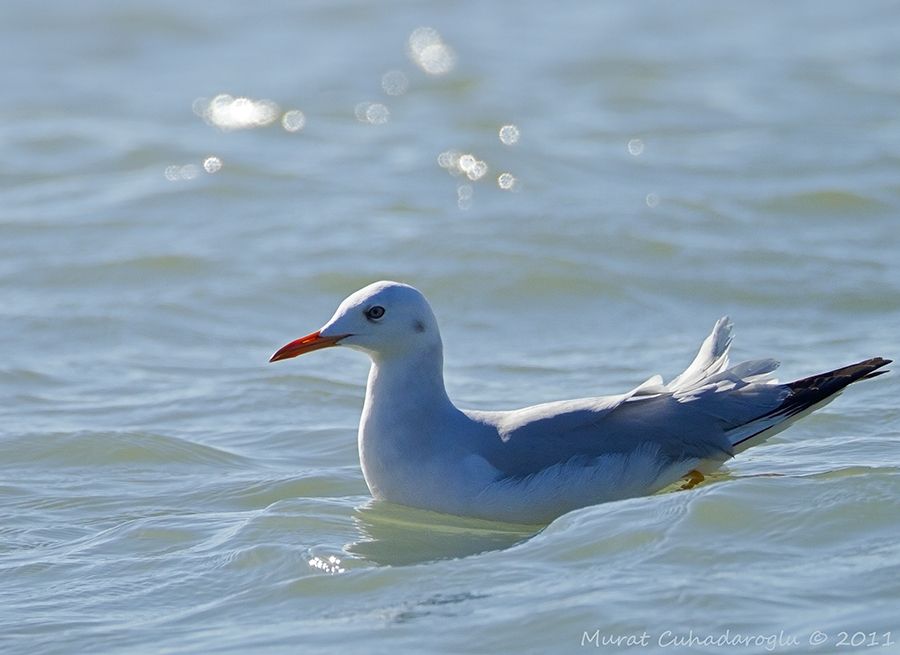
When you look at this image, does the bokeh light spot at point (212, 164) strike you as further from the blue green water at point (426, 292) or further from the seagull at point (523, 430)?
the seagull at point (523, 430)

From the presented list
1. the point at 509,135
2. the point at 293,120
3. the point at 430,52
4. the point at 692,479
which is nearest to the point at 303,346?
the point at 692,479

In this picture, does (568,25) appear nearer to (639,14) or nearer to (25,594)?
(639,14)

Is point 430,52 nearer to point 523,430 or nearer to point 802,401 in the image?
point 802,401

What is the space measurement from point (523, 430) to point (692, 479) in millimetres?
782

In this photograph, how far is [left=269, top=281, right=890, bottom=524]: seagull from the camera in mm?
6355

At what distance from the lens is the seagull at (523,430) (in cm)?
636

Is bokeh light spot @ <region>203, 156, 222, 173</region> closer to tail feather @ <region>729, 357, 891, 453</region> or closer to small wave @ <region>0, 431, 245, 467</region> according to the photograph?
small wave @ <region>0, 431, 245, 467</region>

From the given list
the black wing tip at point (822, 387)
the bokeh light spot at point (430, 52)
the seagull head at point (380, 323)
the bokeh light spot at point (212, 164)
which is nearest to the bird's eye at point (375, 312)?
the seagull head at point (380, 323)

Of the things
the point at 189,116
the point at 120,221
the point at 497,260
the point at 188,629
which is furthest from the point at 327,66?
the point at 188,629

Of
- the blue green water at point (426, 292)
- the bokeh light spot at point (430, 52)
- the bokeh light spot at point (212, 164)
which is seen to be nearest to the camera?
the blue green water at point (426, 292)

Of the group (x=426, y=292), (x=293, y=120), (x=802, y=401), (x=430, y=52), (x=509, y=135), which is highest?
(x=430, y=52)

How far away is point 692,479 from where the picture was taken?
22.1 ft

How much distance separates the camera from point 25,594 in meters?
5.91

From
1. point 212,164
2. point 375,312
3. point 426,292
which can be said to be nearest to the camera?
point 375,312
